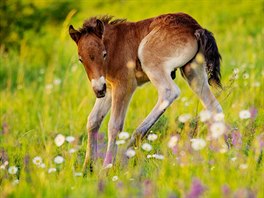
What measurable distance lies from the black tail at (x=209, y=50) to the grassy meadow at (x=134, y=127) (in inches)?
8.7

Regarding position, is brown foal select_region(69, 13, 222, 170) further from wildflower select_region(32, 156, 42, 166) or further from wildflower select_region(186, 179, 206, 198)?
wildflower select_region(186, 179, 206, 198)

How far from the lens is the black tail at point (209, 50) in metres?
6.57

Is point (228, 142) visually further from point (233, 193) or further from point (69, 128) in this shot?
point (69, 128)

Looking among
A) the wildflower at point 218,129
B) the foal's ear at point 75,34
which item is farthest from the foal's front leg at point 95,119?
the wildflower at point 218,129

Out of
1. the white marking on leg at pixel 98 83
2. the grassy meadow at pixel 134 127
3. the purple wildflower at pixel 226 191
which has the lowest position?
the grassy meadow at pixel 134 127

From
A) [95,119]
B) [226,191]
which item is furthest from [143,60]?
[226,191]

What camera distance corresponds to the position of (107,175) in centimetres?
553

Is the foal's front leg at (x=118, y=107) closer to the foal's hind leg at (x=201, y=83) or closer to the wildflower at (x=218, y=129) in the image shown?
the foal's hind leg at (x=201, y=83)

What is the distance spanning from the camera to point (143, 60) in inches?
260

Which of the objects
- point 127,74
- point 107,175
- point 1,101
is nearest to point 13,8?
point 1,101

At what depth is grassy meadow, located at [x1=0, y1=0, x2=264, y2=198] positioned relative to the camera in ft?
14.6

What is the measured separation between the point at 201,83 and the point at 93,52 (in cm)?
126

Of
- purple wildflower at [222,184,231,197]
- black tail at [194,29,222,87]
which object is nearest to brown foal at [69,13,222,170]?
black tail at [194,29,222,87]

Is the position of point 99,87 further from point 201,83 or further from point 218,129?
point 218,129
